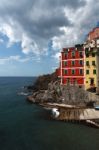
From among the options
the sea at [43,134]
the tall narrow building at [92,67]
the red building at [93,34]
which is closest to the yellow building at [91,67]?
the tall narrow building at [92,67]

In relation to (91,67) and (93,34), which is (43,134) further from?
(93,34)

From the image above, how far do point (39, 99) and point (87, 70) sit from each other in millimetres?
22321

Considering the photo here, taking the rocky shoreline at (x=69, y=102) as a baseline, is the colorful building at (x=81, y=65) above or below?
above

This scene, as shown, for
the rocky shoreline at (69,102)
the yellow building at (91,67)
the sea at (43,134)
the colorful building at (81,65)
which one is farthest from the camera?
the colorful building at (81,65)

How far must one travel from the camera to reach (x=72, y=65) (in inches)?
3125

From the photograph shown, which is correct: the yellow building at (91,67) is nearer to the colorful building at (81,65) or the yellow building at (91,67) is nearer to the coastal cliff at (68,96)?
the colorful building at (81,65)

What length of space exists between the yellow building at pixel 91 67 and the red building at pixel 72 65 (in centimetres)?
150

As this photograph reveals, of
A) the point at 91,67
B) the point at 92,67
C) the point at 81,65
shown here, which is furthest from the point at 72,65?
the point at 92,67

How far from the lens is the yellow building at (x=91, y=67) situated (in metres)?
76.2

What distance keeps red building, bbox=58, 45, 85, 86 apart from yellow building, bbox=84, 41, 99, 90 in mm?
1502

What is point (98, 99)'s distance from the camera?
7081cm

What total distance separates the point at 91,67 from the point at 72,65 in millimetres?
6277

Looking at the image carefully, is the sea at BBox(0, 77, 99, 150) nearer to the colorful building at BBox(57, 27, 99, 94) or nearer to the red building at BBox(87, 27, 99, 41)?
the colorful building at BBox(57, 27, 99, 94)

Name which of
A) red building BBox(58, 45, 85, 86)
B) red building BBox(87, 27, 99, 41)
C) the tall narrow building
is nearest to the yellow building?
the tall narrow building
